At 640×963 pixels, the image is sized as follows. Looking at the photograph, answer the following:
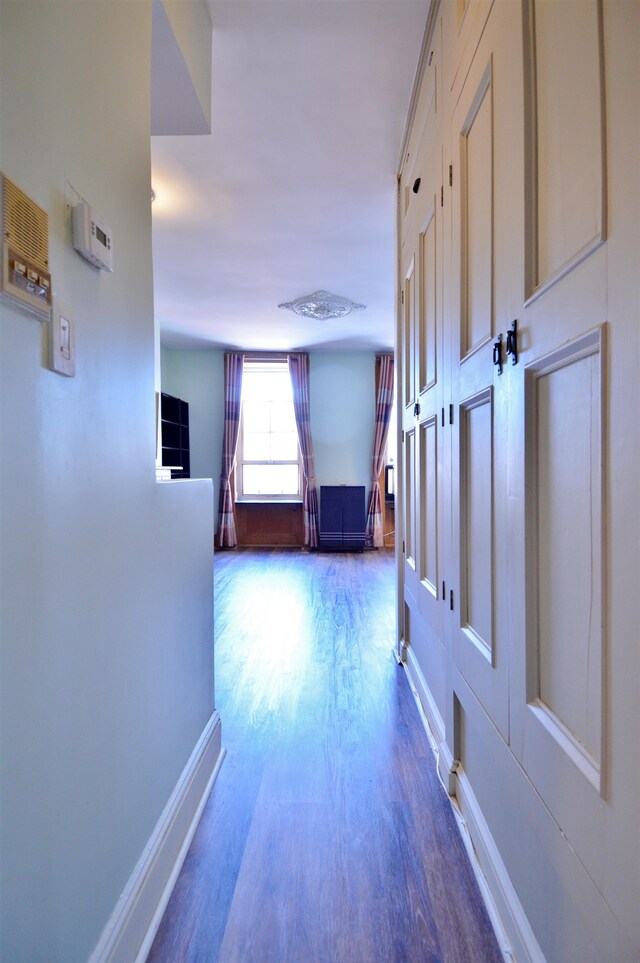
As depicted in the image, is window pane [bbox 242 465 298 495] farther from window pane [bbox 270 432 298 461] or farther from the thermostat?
the thermostat

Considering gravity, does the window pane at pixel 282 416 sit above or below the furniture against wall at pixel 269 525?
above

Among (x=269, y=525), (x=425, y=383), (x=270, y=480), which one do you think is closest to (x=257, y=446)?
(x=270, y=480)

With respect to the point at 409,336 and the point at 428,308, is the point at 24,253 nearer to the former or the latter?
the point at 428,308

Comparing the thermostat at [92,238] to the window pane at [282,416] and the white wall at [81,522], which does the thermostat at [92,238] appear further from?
the window pane at [282,416]

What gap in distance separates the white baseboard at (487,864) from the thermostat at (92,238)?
1.50 meters

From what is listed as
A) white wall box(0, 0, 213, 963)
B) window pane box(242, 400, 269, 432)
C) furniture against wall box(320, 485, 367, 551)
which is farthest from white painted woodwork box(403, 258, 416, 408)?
window pane box(242, 400, 269, 432)

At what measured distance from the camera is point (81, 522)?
0.87 m

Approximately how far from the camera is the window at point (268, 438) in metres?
7.45

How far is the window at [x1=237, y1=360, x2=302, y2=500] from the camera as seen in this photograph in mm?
7449

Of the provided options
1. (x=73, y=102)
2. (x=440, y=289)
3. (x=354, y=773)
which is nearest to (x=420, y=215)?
(x=440, y=289)

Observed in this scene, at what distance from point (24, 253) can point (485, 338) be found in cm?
96

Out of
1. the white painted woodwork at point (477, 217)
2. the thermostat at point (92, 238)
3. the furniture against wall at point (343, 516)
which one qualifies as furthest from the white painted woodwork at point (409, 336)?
the furniture against wall at point (343, 516)

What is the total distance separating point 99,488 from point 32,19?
0.71 m

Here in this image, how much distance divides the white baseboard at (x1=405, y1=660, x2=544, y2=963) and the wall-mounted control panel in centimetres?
139
